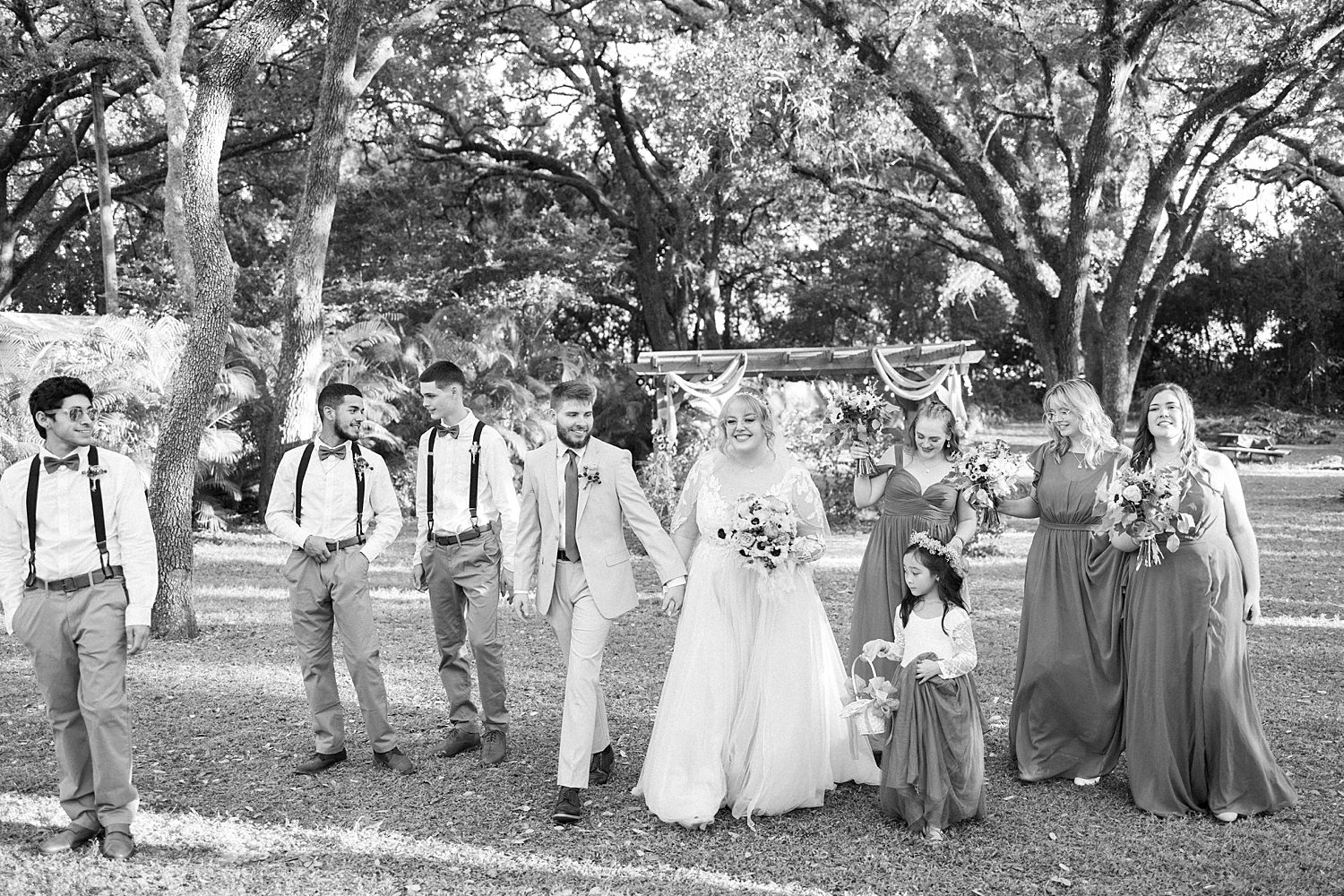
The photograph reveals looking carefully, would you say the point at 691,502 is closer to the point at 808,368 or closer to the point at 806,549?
the point at 806,549

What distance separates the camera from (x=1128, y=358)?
19.9m

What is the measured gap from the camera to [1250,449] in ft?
87.5

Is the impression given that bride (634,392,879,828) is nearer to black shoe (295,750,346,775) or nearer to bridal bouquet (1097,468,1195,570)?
bridal bouquet (1097,468,1195,570)

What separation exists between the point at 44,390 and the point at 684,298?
23021mm

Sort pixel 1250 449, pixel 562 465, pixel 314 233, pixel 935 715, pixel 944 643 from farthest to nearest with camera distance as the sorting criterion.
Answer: pixel 1250 449
pixel 314 233
pixel 562 465
pixel 944 643
pixel 935 715

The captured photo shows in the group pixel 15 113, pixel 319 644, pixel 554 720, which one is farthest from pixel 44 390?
pixel 15 113

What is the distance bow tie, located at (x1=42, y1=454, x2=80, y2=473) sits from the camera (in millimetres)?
4883

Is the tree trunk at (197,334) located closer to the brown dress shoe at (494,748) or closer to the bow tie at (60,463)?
the brown dress shoe at (494,748)

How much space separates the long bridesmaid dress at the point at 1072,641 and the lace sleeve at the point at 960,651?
0.89 meters

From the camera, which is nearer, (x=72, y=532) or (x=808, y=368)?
(x=72, y=532)

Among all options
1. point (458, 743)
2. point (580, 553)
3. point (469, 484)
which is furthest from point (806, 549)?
point (458, 743)

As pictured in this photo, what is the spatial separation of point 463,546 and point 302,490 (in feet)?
3.09

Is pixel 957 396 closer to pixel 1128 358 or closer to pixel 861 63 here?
pixel 1128 358

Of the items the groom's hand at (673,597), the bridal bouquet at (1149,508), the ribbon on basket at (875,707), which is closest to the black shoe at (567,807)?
the groom's hand at (673,597)
